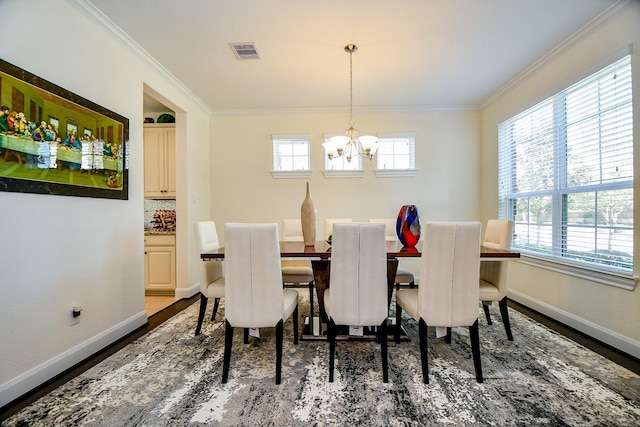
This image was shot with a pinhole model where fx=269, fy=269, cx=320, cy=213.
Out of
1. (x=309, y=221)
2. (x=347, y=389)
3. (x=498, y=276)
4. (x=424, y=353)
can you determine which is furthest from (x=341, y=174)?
(x=347, y=389)

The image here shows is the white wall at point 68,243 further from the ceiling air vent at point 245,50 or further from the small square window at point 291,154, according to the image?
the small square window at point 291,154

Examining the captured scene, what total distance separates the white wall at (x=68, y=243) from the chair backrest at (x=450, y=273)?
7.91ft

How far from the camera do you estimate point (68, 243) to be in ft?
6.19

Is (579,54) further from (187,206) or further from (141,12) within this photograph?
(187,206)

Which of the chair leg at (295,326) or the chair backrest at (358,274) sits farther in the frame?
the chair leg at (295,326)

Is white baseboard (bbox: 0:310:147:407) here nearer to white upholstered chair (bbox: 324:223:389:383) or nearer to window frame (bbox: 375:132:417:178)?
white upholstered chair (bbox: 324:223:389:383)

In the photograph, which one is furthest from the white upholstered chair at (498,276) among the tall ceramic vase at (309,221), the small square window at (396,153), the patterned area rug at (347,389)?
the small square window at (396,153)

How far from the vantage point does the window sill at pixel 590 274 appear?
2.04 meters

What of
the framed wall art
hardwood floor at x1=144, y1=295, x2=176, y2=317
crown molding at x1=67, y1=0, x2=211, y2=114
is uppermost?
crown molding at x1=67, y1=0, x2=211, y2=114

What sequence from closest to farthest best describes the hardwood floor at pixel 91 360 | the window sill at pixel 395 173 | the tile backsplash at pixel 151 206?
1. the hardwood floor at pixel 91 360
2. the tile backsplash at pixel 151 206
3. the window sill at pixel 395 173

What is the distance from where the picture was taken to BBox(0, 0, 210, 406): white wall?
5.16ft

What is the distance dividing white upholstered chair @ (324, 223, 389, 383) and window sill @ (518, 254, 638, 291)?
1.92m

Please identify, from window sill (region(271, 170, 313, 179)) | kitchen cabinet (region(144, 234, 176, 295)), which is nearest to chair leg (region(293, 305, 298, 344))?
kitchen cabinet (region(144, 234, 176, 295))

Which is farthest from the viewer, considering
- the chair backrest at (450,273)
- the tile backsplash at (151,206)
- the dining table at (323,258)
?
the tile backsplash at (151,206)
